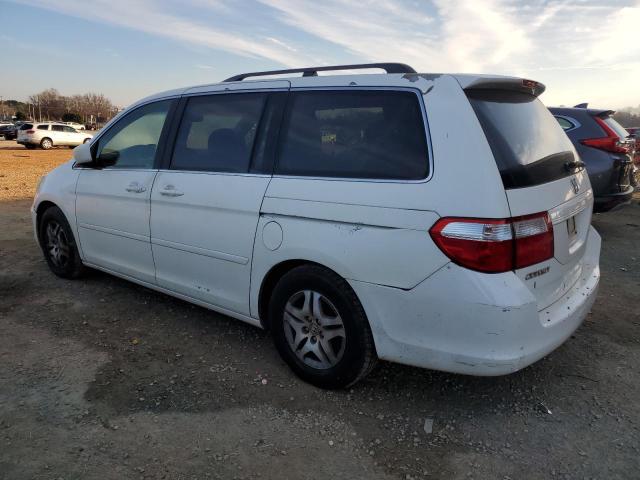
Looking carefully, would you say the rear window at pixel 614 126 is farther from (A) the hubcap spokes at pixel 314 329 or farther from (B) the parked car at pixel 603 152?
(A) the hubcap spokes at pixel 314 329

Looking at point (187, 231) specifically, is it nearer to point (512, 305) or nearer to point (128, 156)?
point (128, 156)

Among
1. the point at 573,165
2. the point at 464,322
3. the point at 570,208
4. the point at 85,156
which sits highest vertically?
the point at 573,165

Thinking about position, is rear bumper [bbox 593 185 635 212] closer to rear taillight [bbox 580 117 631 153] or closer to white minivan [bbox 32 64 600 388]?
rear taillight [bbox 580 117 631 153]

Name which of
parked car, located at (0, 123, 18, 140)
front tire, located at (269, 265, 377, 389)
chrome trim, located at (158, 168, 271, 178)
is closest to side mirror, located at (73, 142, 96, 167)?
chrome trim, located at (158, 168, 271, 178)

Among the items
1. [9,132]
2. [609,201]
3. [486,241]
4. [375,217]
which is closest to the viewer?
[486,241]

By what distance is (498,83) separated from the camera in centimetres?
270

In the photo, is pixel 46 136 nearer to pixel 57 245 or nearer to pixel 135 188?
pixel 57 245

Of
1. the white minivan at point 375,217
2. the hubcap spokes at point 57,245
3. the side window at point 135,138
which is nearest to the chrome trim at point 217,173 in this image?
the white minivan at point 375,217

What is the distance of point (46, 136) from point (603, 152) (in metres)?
30.4

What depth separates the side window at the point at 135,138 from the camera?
3.89 meters

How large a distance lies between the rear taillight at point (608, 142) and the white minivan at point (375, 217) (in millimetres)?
3555

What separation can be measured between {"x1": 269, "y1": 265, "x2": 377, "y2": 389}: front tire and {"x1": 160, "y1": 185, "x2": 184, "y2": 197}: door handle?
1065 mm

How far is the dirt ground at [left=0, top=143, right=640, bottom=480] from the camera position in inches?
93.1

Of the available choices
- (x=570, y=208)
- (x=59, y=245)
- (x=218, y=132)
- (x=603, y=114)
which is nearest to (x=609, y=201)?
(x=603, y=114)
